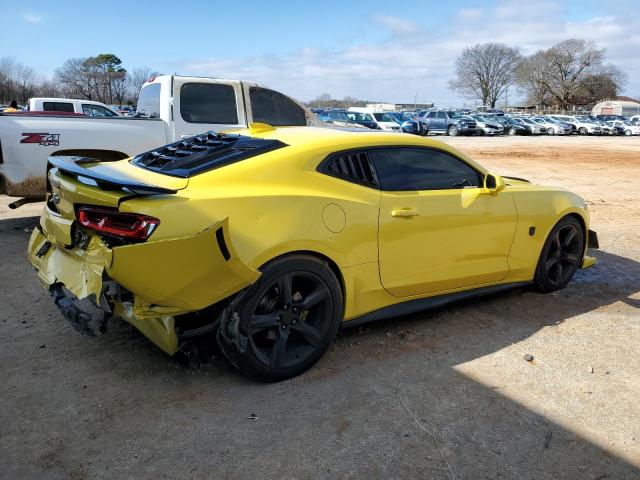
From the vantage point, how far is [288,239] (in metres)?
3.20

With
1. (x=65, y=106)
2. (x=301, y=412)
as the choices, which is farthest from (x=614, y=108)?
(x=301, y=412)

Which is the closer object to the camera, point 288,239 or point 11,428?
point 11,428

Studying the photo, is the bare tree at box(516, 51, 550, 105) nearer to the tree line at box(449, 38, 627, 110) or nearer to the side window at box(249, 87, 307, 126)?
the tree line at box(449, 38, 627, 110)

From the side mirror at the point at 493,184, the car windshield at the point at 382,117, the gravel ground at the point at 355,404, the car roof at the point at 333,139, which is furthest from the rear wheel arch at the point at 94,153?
the car windshield at the point at 382,117

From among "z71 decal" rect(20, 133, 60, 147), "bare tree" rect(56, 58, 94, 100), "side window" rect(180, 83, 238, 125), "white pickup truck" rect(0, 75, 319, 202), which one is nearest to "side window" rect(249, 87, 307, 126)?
"white pickup truck" rect(0, 75, 319, 202)

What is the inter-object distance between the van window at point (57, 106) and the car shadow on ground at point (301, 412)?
1223 centimetres

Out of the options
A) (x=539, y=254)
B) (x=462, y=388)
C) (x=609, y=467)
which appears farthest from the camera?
(x=539, y=254)

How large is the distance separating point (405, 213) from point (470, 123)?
3724cm

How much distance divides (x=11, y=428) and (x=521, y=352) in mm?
3191

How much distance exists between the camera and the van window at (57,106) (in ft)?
48.3

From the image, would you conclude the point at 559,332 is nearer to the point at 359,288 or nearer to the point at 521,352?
the point at 521,352

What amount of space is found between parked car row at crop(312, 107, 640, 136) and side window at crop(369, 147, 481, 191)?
20.7 meters

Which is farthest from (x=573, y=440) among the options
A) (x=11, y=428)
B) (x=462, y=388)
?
(x=11, y=428)

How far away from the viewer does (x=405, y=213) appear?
12.3 feet
